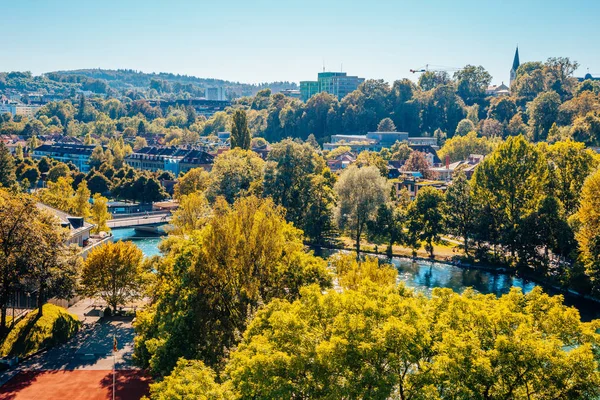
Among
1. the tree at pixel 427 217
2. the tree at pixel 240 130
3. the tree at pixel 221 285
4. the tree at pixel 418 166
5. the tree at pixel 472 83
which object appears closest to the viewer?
the tree at pixel 221 285

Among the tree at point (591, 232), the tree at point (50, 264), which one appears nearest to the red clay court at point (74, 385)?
the tree at point (50, 264)

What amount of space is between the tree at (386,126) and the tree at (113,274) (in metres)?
109

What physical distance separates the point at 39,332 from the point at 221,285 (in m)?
12.8

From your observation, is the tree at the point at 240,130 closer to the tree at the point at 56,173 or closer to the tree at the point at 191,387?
the tree at the point at 56,173

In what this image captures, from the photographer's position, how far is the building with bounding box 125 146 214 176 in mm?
106812

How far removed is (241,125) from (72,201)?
113 ft

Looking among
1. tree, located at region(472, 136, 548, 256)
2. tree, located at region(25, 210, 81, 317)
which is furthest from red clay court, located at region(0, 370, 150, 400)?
tree, located at region(472, 136, 548, 256)

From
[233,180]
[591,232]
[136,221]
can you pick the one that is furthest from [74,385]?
[136,221]

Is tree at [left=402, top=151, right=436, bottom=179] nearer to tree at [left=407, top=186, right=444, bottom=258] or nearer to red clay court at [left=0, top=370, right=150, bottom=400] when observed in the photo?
tree at [left=407, top=186, right=444, bottom=258]

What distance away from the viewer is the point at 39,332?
32.6 m

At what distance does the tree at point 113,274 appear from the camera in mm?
37469

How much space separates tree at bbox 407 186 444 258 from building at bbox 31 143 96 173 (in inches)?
3115

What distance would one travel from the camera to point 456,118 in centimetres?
14625

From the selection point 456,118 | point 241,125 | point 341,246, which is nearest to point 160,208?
point 241,125
